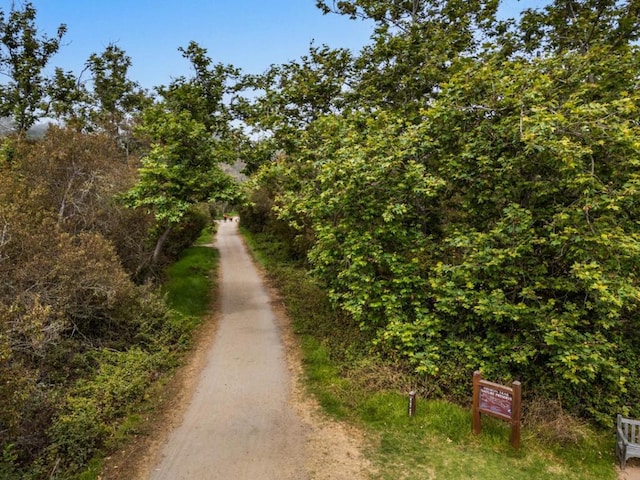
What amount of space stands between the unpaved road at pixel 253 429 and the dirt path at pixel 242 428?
2cm

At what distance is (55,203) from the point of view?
39.2ft

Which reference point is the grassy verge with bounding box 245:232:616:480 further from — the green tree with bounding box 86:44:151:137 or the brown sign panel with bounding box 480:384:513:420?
the green tree with bounding box 86:44:151:137

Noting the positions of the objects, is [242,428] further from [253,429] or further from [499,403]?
[499,403]

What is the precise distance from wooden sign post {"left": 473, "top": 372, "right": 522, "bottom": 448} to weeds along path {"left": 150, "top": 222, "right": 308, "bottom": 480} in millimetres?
3454

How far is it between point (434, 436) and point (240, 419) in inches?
155

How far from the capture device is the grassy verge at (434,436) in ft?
21.1

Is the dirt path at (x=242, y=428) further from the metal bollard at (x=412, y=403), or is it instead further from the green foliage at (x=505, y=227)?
the green foliage at (x=505, y=227)

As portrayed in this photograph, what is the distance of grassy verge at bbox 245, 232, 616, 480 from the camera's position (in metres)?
6.43

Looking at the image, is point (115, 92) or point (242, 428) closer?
point (242, 428)

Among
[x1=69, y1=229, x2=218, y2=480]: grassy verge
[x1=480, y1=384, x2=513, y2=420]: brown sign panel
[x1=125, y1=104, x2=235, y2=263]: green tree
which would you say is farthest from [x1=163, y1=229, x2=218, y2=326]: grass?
[x1=480, y1=384, x2=513, y2=420]: brown sign panel

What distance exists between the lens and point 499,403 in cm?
694

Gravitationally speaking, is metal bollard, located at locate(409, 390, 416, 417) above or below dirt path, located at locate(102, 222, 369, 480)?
above

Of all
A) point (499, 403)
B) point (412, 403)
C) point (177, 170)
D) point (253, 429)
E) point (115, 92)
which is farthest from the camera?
point (115, 92)

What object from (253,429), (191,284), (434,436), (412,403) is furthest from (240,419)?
(191,284)
